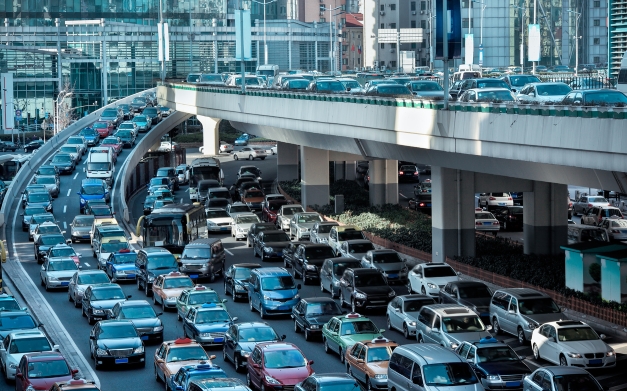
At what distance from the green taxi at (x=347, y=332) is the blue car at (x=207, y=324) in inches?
114

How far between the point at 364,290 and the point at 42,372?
13125mm

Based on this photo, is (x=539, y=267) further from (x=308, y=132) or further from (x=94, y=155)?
(x=94, y=155)

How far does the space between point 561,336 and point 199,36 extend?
4830 inches

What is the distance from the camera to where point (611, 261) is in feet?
110

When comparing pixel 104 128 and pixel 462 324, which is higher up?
pixel 104 128

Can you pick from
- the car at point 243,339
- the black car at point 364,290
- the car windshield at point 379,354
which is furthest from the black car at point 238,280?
the car windshield at point 379,354

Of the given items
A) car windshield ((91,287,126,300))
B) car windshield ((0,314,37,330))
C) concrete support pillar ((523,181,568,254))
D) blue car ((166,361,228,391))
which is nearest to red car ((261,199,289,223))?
concrete support pillar ((523,181,568,254))

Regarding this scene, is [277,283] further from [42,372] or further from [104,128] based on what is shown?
[104,128]

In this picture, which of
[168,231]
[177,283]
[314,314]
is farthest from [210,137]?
[314,314]

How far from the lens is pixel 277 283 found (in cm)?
3581

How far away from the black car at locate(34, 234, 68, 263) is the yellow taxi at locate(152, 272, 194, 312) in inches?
463

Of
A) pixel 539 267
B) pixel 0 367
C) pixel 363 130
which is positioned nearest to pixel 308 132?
pixel 363 130

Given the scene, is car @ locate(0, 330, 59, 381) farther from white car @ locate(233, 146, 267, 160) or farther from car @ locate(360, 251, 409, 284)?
white car @ locate(233, 146, 267, 160)

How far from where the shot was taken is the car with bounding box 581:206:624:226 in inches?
2239
